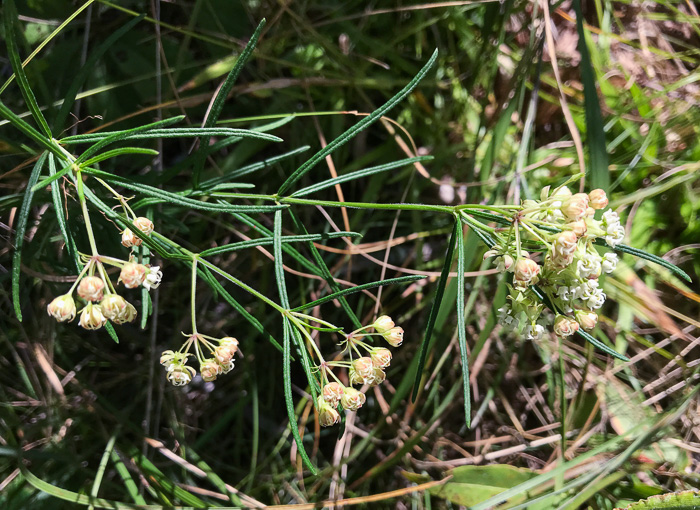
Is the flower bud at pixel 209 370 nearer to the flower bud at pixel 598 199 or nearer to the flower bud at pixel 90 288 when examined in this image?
the flower bud at pixel 90 288

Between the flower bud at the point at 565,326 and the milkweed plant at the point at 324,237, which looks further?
the flower bud at the point at 565,326

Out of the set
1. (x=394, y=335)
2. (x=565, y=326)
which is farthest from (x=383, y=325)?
(x=565, y=326)

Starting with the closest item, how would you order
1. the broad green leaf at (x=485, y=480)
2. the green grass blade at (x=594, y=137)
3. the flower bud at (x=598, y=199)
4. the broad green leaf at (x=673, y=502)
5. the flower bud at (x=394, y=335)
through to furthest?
the flower bud at (x=598, y=199), the flower bud at (x=394, y=335), the broad green leaf at (x=673, y=502), the green grass blade at (x=594, y=137), the broad green leaf at (x=485, y=480)

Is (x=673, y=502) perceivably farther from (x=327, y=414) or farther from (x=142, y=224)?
(x=142, y=224)

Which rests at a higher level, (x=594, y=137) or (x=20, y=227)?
(x=594, y=137)

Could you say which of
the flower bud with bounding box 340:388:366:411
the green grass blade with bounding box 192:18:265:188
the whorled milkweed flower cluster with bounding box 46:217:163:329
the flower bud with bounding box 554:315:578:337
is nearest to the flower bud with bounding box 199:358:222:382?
the whorled milkweed flower cluster with bounding box 46:217:163:329

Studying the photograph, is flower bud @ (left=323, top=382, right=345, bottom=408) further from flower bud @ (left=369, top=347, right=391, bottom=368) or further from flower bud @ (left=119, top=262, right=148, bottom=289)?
flower bud @ (left=119, top=262, right=148, bottom=289)

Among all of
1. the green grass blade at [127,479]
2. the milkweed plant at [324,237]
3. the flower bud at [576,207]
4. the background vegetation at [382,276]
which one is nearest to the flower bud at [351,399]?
the milkweed plant at [324,237]
